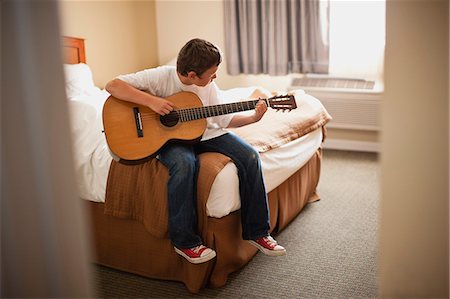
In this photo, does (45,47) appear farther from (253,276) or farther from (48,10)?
(253,276)

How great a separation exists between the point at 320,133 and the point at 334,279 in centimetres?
114

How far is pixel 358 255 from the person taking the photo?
2.55 meters

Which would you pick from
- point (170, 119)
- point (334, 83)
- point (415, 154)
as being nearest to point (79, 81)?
point (170, 119)

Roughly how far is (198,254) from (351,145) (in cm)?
288

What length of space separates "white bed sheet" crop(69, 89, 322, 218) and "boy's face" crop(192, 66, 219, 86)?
14.5 inches

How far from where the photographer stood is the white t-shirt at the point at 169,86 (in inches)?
87.7

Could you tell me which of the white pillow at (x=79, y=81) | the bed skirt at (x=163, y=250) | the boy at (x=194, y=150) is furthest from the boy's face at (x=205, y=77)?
the white pillow at (x=79, y=81)

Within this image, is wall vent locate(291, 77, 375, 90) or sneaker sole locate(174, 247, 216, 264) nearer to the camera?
sneaker sole locate(174, 247, 216, 264)

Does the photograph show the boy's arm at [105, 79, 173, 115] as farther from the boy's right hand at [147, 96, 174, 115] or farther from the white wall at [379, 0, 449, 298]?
the white wall at [379, 0, 449, 298]

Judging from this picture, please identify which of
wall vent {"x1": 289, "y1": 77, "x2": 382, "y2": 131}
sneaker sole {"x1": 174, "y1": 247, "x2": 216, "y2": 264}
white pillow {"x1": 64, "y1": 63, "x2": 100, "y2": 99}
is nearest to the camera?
sneaker sole {"x1": 174, "y1": 247, "x2": 216, "y2": 264}

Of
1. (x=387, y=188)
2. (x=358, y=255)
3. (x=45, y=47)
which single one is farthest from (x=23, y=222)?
(x=358, y=255)

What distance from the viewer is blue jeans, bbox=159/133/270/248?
2.08 meters

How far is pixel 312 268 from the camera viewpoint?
7.94 ft

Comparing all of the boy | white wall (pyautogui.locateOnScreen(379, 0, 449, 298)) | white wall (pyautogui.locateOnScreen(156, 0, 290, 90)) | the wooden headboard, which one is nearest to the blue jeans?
the boy
